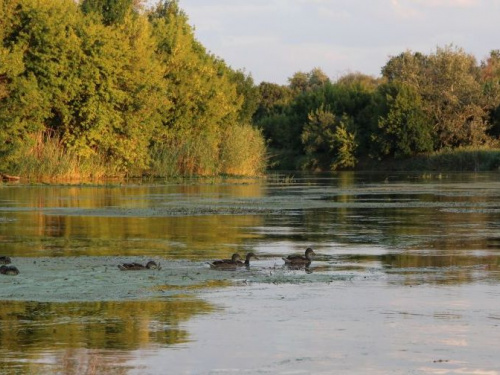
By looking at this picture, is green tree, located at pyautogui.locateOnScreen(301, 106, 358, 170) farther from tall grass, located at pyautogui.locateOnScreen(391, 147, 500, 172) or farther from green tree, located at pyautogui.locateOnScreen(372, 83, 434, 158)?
tall grass, located at pyautogui.locateOnScreen(391, 147, 500, 172)

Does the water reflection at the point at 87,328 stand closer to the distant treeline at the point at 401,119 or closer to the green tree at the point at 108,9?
the green tree at the point at 108,9

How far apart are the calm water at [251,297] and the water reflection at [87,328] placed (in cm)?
2

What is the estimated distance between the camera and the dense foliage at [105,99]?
53156 mm

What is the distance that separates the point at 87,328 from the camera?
37.8ft

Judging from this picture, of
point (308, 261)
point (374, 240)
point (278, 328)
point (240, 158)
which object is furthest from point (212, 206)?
point (240, 158)

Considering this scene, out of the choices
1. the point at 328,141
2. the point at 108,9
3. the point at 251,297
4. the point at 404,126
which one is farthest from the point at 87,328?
the point at 328,141

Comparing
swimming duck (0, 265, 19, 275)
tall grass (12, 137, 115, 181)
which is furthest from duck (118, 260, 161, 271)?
tall grass (12, 137, 115, 181)

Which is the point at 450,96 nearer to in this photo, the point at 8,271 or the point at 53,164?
the point at 53,164

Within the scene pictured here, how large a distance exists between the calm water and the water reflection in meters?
0.02

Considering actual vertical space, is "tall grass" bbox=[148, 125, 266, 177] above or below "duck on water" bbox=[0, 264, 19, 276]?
above

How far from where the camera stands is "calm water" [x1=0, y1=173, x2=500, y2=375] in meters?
10.1

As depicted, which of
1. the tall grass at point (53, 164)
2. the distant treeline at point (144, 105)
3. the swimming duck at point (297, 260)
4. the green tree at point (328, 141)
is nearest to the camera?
the swimming duck at point (297, 260)

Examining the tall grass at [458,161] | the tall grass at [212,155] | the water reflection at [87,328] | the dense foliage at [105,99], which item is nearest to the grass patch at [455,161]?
the tall grass at [458,161]

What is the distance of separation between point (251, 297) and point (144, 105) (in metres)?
45.8
